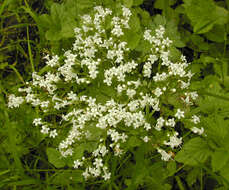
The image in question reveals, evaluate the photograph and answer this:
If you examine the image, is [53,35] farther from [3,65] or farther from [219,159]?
[219,159]

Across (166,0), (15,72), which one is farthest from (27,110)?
(166,0)

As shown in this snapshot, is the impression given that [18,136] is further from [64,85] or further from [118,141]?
[118,141]

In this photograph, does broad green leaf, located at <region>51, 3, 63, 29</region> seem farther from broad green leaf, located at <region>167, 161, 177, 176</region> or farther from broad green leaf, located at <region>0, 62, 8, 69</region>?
broad green leaf, located at <region>167, 161, 177, 176</region>

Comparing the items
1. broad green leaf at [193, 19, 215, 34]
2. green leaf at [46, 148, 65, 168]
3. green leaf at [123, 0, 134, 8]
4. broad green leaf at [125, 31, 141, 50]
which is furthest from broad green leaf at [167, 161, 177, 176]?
green leaf at [123, 0, 134, 8]

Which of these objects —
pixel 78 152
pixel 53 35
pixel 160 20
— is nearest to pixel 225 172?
pixel 78 152

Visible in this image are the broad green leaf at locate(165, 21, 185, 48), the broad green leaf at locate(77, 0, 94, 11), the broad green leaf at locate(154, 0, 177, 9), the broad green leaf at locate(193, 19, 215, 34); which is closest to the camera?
the broad green leaf at locate(193, 19, 215, 34)

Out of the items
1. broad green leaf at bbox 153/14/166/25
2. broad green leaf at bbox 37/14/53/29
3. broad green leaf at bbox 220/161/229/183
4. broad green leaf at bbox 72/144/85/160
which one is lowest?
broad green leaf at bbox 220/161/229/183
